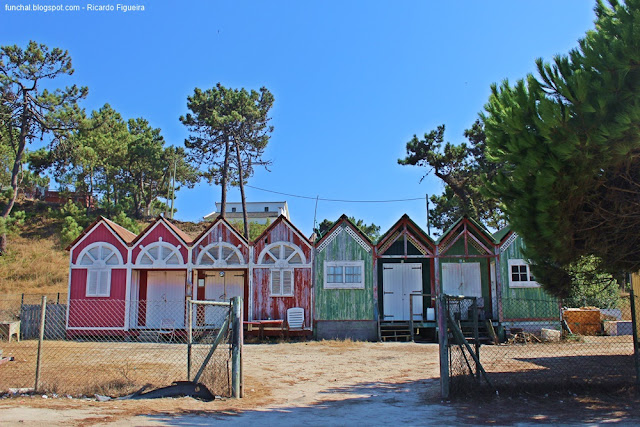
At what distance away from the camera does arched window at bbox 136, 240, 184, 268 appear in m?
22.0

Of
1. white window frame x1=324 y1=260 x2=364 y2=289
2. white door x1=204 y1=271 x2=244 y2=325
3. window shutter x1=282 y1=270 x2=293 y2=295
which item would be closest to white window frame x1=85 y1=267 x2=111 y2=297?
white door x1=204 y1=271 x2=244 y2=325

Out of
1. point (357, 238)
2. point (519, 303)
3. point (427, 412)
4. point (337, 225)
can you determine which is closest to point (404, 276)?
point (357, 238)

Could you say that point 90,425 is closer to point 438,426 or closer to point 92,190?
point 438,426

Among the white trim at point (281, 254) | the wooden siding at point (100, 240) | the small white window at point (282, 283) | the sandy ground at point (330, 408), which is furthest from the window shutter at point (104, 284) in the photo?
the sandy ground at point (330, 408)

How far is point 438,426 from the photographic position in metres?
7.17

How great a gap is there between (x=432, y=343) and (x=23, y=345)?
14178mm

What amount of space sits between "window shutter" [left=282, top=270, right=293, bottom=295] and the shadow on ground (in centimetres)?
1210

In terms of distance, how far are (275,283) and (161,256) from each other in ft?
15.9

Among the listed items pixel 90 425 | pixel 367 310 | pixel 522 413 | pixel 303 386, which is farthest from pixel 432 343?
pixel 90 425

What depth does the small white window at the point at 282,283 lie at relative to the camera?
21594 mm

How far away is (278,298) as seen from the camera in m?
21.6

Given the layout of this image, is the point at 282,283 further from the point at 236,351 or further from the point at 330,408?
the point at 330,408

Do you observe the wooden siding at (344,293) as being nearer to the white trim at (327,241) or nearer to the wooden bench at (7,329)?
the white trim at (327,241)

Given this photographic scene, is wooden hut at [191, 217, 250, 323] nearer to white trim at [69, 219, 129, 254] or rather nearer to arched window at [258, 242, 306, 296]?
arched window at [258, 242, 306, 296]
